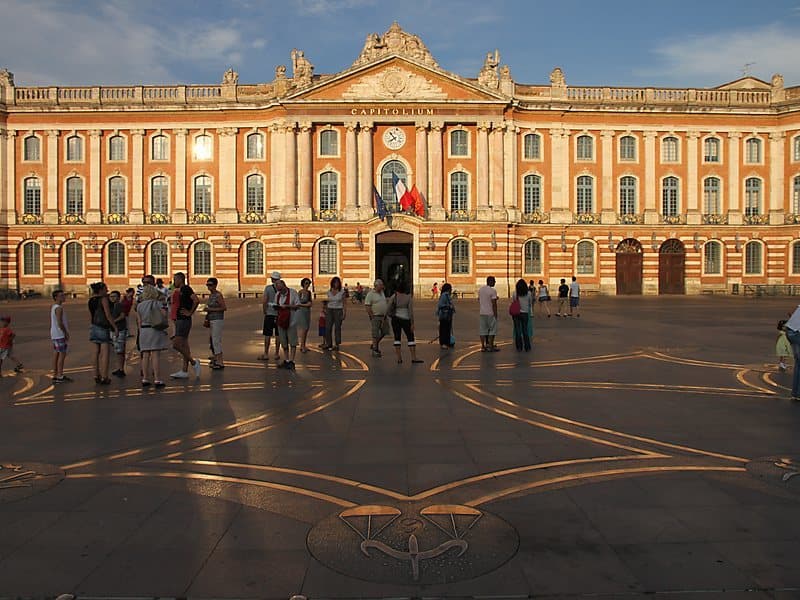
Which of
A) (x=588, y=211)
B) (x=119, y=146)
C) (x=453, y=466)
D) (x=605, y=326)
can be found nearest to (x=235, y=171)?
(x=119, y=146)

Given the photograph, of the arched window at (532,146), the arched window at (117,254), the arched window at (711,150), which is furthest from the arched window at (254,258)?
the arched window at (711,150)

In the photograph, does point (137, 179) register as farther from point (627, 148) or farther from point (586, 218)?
point (627, 148)

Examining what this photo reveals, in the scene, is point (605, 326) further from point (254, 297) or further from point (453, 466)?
point (254, 297)

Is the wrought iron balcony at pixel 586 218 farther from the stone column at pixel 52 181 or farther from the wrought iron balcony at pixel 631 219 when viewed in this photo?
the stone column at pixel 52 181

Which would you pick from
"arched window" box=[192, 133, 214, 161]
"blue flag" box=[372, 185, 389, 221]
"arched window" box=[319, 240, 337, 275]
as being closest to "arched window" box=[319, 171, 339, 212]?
"arched window" box=[319, 240, 337, 275]

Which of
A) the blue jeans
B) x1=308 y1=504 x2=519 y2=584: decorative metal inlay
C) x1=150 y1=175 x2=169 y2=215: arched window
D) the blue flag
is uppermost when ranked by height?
x1=150 y1=175 x2=169 y2=215: arched window

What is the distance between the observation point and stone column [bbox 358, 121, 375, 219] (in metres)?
46.0

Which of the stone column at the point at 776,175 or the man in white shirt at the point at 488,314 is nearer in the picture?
the man in white shirt at the point at 488,314

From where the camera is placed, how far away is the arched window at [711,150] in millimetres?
49812

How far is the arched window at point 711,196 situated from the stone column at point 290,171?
31045mm

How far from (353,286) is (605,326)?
2542 cm

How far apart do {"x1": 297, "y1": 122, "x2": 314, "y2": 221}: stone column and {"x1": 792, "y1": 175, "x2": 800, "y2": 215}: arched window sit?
120ft

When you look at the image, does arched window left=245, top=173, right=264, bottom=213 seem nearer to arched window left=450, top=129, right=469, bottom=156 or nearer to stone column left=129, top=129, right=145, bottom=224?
stone column left=129, top=129, right=145, bottom=224

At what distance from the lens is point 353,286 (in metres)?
46.9
